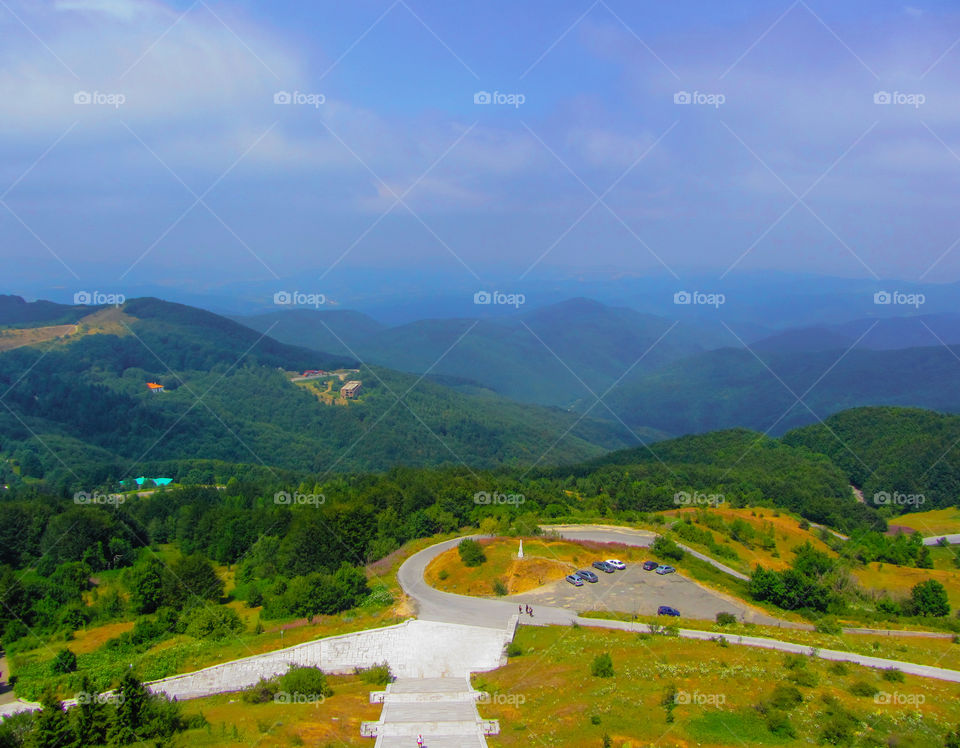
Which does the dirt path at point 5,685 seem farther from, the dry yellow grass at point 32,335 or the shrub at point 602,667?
the dry yellow grass at point 32,335

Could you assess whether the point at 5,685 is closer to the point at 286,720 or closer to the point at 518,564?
the point at 286,720

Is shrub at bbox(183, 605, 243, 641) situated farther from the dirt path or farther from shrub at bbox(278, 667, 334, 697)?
shrub at bbox(278, 667, 334, 697)

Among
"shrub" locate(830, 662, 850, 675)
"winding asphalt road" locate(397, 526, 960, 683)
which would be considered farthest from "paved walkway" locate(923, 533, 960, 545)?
"shrub" locate(830, 662, 850, 675)

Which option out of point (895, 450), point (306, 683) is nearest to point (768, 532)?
point (306, 683)

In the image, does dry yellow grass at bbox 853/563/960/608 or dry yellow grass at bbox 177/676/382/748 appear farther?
dry yellow grass at bbox 853/563/960/608

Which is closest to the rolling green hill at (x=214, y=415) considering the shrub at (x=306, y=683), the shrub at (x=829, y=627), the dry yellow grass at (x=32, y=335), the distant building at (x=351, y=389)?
the distant building at (x=351, y=389)

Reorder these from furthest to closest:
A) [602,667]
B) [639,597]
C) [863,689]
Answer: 1. [639,597]
2. [602,667]
3. [863,689]
